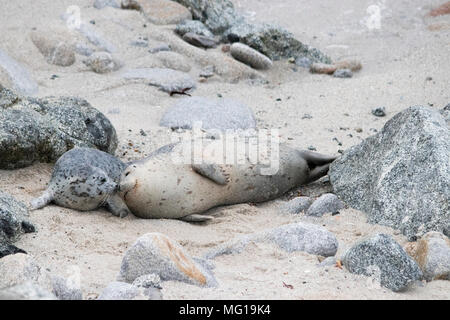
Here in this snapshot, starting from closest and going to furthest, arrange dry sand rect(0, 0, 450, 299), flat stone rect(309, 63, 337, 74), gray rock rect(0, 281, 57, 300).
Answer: gray rock rect(0, 281, 57, 300), dry sand rect(0, 0, 450, 299), flat stone rect(309, 63, 337, 74)

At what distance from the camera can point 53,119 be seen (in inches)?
215

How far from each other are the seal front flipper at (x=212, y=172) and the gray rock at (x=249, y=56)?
3531 millimetres

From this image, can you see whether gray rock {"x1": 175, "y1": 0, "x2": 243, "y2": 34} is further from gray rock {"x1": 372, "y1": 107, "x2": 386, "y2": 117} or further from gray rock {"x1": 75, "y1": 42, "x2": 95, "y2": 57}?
gray rock {"x1": 372, "y1": 107, "x2": 386, "y2": 117}

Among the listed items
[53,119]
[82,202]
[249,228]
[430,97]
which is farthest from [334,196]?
[430,97]

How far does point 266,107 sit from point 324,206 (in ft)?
8.62

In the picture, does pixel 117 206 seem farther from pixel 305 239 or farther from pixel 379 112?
pixel 379 112

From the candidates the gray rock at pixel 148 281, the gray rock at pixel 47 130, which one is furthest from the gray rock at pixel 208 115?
the gray rock at pixel 148 281

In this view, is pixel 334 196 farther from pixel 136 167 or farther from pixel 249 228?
pixel 136 167

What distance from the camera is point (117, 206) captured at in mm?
4918

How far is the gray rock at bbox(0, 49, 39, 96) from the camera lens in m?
7.04

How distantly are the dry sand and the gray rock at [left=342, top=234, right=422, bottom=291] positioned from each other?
0.06m

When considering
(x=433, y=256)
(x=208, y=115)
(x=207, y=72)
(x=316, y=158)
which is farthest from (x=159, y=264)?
(x=207, y=72)

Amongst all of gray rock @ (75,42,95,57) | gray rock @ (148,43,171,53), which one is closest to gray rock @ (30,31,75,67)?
gray rock @ (75,42,95,57)

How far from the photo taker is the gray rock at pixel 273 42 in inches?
350
